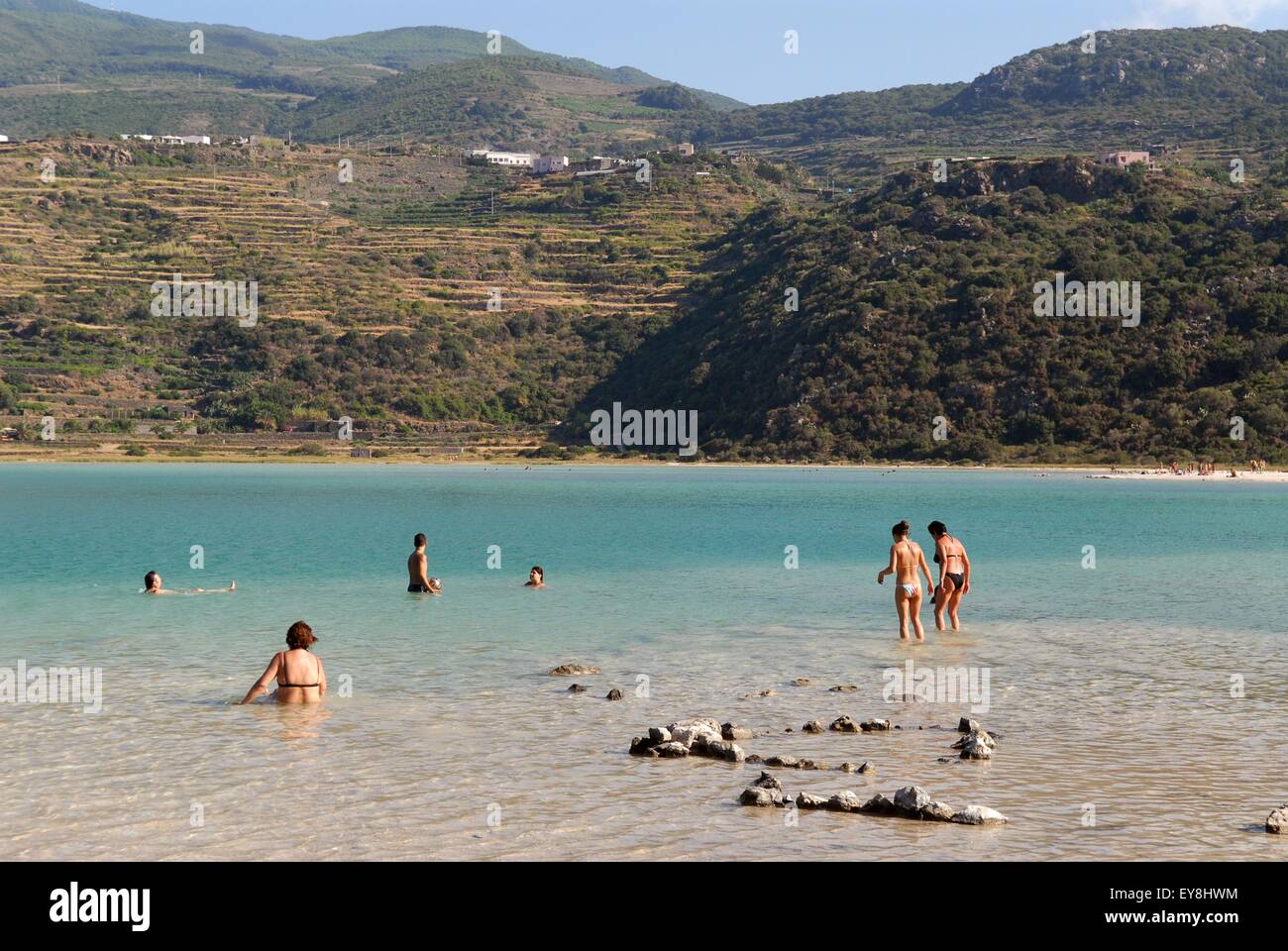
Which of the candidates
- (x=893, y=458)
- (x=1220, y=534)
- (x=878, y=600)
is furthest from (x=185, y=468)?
(x=878, y=600)

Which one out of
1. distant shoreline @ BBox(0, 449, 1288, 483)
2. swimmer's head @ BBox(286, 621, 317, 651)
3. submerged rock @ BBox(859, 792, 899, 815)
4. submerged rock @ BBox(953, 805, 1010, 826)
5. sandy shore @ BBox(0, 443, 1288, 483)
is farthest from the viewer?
sandy shore @ BBox(0, 443, 1288, 483)

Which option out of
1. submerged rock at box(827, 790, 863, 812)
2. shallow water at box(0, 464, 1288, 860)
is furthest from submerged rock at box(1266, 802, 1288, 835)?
submerged rock at box(827, 790, 863, 812)

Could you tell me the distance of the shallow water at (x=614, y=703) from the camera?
966 centimetres

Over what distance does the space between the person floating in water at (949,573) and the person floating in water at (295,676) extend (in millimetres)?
9741

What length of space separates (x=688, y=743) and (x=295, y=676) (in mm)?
4676

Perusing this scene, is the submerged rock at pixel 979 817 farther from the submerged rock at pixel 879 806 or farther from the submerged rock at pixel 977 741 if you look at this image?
the submerged rock at pixel 977 741

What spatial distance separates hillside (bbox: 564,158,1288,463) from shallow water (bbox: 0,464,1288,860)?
170 feet

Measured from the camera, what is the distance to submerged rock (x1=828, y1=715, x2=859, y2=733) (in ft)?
43.1

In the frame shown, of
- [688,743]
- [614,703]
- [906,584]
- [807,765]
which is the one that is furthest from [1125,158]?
[807,765]

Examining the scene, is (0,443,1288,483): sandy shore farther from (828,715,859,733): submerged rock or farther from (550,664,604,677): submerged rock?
(828,715,859,733): submerged rock
